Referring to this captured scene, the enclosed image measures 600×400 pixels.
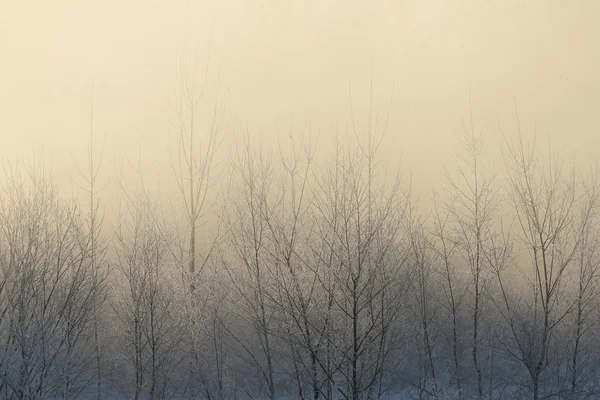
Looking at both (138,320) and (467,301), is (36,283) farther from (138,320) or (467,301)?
(467,301)

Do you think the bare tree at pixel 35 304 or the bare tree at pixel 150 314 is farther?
the bare tree at pixel 150 314

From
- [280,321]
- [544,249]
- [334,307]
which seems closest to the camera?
[334,307]

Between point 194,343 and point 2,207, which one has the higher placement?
point 2,207

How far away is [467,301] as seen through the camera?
13.3 metres

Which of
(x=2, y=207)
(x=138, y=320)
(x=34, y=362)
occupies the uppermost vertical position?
(x=2, y=207)

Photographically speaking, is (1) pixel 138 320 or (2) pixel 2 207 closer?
(2) pixel 2 207

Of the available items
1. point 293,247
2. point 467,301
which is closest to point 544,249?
point 293,247

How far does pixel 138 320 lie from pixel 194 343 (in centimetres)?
109

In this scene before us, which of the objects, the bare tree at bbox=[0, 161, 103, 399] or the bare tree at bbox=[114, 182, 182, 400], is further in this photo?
the bare tree at bbox=[114, 182, 182, 400]

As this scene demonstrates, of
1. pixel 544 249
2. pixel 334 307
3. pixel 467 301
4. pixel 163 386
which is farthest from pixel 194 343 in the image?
pixel 467 301

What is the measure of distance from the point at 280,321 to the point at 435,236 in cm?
654

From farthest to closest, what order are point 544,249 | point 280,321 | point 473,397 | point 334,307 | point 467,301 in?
point 467,301
point 473,397
point 544,249
point 280,321
point 334,307

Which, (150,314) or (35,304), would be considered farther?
(150,314)

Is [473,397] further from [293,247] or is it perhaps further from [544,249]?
[293,247]
